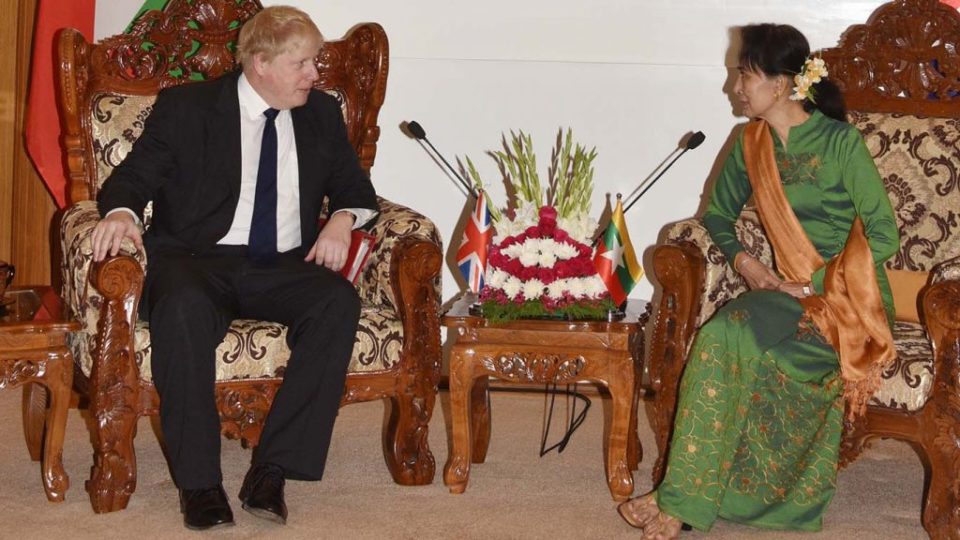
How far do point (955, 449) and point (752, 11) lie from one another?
191 cm

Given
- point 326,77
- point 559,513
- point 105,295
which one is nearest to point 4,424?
point 105,295

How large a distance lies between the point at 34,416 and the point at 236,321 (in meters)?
0.74

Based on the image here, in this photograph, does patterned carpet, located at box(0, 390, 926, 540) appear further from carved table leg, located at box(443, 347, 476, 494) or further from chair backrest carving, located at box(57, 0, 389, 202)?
chair backrest carving, located at box(57, 0, 389, 202)

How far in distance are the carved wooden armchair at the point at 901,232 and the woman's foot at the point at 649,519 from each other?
0.28 m

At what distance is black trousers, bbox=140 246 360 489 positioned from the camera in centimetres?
308

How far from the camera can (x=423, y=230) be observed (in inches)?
138

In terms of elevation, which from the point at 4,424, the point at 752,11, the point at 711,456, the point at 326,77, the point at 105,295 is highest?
the point at 752,11

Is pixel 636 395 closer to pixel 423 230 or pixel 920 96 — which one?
pixel 423 230

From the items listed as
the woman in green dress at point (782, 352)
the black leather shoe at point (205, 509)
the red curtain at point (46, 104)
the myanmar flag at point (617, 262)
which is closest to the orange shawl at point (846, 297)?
the woman in green dress at point (782, 352)

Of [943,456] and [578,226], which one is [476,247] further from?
[943,456]

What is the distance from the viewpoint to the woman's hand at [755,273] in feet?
10.7

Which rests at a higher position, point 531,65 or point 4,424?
point 531,65

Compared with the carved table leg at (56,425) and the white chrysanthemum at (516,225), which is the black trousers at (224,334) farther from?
the white chrysanthemum at (516,225)

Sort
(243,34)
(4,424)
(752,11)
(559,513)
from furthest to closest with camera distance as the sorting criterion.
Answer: (752,11) < (4,424) < (243,34) < (559,513)
